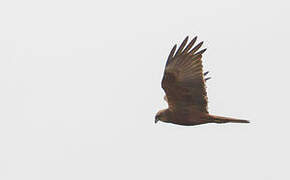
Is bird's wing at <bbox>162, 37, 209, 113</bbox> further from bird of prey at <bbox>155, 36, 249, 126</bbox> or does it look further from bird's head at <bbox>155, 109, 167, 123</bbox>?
bird's head at <bbox>155, 109, 167, 123</bbox>

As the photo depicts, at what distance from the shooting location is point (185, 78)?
56.5 feet

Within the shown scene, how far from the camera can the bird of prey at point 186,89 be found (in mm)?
17031

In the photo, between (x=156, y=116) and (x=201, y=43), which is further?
(x=156, y=116)

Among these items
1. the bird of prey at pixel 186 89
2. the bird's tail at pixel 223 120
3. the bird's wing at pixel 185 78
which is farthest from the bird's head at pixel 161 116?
the bird's tail at pixel 223 120

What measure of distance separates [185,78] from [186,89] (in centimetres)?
25

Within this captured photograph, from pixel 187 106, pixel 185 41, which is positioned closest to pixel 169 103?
pixel 187 106

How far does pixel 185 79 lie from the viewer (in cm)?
1722

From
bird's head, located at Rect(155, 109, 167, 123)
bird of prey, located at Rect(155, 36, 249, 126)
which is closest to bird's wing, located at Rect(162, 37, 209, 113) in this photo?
bird of prey, located at Rect(155, 36, 249, 126)

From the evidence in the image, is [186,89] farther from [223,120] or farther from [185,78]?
[223,120]

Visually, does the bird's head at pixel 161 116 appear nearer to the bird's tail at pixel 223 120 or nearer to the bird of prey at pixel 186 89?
the bird of prey at pixel 186 89

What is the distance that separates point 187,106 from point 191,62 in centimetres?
102

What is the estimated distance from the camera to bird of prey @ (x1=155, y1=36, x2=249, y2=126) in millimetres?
17031

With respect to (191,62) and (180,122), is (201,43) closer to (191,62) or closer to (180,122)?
(191,62)

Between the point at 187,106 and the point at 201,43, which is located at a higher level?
the point at 201,43
